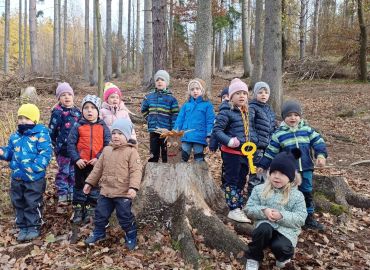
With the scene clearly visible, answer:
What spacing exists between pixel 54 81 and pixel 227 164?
14453 mm

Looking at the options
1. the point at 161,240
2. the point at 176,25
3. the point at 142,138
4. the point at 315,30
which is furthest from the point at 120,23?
the point at 161,240

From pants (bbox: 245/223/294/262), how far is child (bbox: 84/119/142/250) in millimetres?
1363

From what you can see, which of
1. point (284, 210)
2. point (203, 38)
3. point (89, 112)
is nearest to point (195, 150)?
point (89, 112)

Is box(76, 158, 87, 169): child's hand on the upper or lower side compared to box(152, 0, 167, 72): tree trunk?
lower

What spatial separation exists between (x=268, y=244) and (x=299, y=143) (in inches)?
54.2

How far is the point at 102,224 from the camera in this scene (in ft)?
14.3

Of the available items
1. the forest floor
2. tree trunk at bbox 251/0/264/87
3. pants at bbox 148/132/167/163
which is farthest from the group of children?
tree trunk at bbox 251/0/264/87

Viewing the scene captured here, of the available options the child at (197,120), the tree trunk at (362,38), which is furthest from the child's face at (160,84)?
the tree trunk at (362,38)

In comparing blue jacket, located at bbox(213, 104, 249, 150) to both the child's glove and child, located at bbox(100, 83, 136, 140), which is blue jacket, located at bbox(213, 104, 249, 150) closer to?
the child's glove

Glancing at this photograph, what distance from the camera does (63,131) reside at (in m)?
Answer: 5.41

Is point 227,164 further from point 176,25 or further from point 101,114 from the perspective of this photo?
point 176,25

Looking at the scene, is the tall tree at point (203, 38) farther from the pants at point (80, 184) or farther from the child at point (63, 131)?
the pants at point (80, 184)

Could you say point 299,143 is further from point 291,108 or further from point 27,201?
point 27,201

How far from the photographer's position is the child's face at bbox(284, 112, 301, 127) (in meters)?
4.62
